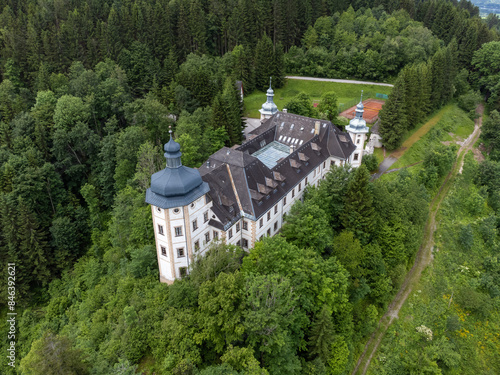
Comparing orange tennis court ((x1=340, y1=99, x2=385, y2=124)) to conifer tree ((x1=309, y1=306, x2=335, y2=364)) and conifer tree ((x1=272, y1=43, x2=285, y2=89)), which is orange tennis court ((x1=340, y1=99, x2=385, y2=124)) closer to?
conifer tree ((x1=272, y1=43, x2=285, y2=89))

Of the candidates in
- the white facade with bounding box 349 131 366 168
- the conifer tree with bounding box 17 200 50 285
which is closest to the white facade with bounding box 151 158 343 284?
the white facade with bounding box 349 131 366 168

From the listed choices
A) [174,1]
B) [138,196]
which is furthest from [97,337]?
[174,1]

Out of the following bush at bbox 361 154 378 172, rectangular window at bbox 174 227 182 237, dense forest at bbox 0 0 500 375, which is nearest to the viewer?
dense forest at bbox 0 0 500 375

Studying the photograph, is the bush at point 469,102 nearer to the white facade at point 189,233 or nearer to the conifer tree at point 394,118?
the conifer tree at point 394,118

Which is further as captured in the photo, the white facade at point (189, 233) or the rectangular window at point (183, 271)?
the rectangular window at point (183, 271)

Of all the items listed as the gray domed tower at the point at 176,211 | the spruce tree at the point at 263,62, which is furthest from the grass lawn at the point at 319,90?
the gray domed tower at the point at 176,211

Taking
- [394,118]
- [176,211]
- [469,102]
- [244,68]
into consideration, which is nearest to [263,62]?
[244,68]

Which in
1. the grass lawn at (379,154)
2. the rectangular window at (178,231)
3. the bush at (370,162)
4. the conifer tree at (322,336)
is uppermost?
the rectangular window at (178,231)
